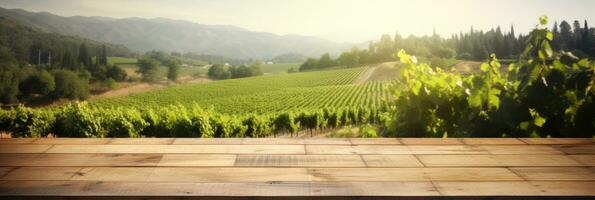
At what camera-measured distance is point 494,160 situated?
1406 millimetres

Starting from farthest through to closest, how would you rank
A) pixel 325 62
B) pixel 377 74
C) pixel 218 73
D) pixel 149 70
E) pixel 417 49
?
pixel 325 62 → pixel 218 73 → pixel 417 49 → pixel 149 70 → pixel 377 74

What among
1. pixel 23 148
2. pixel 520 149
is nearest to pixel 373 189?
pixel 520 149

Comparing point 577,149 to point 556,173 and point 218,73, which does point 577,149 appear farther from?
point 218,73

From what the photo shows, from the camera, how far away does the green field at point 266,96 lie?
104ft

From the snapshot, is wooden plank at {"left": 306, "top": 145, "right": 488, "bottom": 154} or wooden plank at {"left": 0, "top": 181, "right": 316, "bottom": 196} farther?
wooden plank at {"left": 306, "top": 145, "right": 488, "bottom": 154}

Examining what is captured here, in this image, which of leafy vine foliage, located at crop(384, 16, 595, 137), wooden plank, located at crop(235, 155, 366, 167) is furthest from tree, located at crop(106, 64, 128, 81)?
wooden plank, located at crop(235, 155, 366, 167)

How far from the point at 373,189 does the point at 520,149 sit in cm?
86

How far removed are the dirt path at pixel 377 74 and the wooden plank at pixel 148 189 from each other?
1885 inches

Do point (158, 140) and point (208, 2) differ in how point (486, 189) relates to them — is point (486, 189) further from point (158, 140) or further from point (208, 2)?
point (208, 2)

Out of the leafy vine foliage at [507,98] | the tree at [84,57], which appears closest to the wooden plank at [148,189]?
the leafy vine foliage at [507,98]

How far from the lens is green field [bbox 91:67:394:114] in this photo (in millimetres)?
31734

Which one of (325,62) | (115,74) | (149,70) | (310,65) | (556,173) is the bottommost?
(556,173)

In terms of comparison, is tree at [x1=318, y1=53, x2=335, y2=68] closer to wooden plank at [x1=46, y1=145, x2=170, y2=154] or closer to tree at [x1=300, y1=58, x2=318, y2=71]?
tree at [x1=300, y1=58, x2=318, y2=71]

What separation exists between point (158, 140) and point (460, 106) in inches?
73.6
